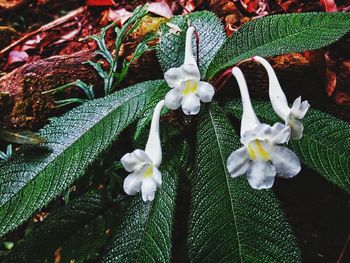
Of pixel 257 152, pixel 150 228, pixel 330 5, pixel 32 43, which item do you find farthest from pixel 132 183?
pixel 32 43

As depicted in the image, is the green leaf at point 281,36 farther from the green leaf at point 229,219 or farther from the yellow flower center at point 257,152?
the yellow flower center at point 257,152

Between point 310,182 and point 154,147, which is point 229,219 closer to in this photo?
point 154,147

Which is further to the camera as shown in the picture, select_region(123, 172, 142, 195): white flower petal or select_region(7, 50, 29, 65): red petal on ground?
select_region(7, 50, 29, 65): red petal on ground

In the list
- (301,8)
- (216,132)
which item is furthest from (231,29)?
(216,132)

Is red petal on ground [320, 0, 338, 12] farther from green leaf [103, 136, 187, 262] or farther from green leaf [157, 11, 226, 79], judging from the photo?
green leaf [103, 136, 187, 262]

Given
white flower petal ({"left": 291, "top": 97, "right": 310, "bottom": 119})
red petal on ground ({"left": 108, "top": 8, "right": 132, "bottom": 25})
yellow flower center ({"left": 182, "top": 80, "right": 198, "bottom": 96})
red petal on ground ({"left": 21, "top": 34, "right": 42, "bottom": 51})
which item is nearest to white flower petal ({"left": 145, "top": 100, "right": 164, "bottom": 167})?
yellow flower center ({"left": 182, "top": 80, "right": 198, "bottom": 96})

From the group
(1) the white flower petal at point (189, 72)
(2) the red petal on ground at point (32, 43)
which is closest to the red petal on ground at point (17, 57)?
(2) the red petal on ground at point (32, 43)

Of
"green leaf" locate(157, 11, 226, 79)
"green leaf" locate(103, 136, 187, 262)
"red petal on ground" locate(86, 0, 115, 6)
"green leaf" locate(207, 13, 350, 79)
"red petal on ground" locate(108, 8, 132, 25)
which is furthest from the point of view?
"red petal on ground" locate(86, 0, 115, 6)
